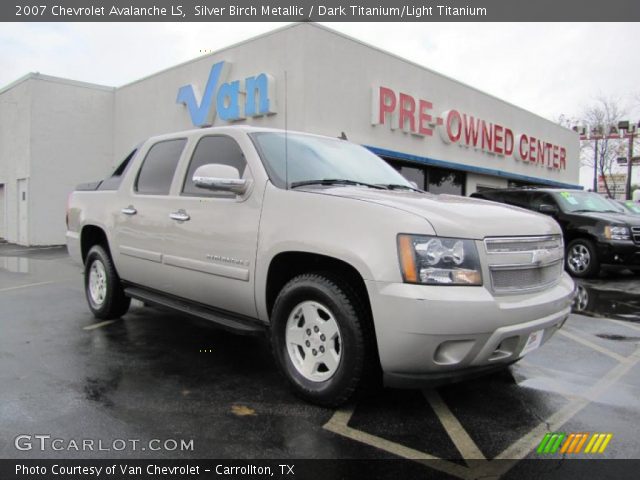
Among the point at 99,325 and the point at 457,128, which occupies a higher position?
the point at 457,128

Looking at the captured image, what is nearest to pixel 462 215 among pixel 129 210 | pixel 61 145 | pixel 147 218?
pixel 147 218

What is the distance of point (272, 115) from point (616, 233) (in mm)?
7540

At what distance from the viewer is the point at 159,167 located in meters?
4.99

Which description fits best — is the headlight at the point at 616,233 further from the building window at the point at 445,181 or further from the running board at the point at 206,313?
the running board at the point at 206,313

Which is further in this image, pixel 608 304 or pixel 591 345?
pixel 608 304

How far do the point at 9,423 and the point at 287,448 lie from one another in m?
1.68

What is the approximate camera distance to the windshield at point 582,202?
10.4m

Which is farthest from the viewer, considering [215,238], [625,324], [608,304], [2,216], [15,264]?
[2,216]

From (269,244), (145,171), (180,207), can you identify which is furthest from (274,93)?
(269,244)

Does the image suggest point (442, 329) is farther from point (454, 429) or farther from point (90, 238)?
point (90, 238)

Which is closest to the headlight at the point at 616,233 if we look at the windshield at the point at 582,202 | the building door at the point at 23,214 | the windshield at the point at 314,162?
the windshield at the point at 582,202

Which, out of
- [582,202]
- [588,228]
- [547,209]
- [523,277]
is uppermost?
[582,202]

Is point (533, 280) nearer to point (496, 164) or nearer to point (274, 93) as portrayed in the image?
point (274, 93)

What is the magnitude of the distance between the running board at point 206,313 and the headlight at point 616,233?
7966mm
